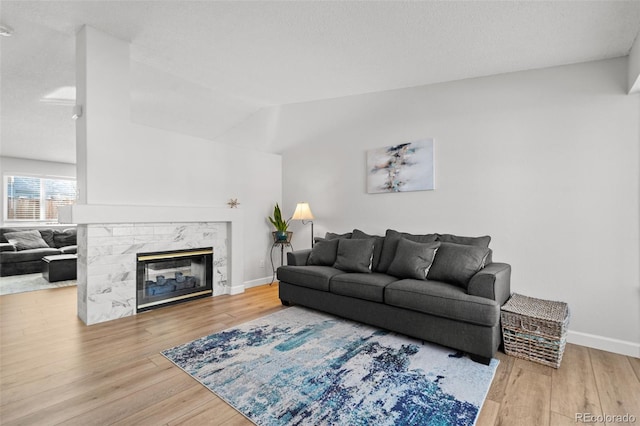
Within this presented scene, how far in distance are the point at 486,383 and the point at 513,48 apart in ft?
9.06

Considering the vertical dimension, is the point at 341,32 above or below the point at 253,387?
above

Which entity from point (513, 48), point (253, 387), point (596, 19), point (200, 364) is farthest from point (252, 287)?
point (596, 19)

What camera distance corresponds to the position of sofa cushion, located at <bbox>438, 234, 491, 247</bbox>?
3231mm

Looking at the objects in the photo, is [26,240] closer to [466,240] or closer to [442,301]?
[442,301]

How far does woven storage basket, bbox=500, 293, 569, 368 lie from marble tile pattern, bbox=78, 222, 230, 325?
12.3 feet

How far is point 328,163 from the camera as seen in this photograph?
195 inches

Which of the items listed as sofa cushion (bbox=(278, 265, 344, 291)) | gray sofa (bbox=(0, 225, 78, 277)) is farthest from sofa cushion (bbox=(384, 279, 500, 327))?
gray sofa (bbox=(0, 225, 78, 277))

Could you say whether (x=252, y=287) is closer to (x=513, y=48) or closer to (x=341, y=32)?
(x=341, y=32)

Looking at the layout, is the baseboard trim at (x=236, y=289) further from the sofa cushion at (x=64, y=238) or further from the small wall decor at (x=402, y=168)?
the sofa cushion at (x=64, y=238)

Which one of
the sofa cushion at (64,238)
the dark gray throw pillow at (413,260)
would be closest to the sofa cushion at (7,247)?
the sofa cushion at (64,238)

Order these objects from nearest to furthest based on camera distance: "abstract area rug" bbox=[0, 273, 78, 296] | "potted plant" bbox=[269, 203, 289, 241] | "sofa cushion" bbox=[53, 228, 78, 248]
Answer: "abstract area rug" bbox=[0, 273, 78, 296] < "potted plant" bbox=[269, 203, 289, 241] < "sofa cushion" bbox=[53, 228, 78, 248]

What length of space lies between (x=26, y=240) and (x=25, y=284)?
1.77m

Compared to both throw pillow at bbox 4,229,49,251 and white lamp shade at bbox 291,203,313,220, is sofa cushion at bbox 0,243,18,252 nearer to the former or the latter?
throw pillow at bbox 4,229,49,251

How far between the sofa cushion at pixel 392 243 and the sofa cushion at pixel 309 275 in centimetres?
49
